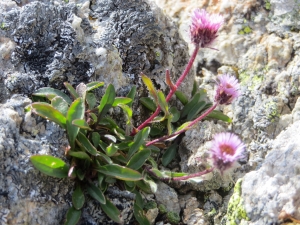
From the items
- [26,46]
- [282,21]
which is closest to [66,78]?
[26,46]

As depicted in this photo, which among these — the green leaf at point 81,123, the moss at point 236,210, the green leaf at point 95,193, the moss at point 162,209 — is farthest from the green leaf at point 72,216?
the moss at point 236,210

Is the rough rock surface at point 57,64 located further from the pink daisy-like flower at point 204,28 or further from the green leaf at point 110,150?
the pink daisy-like flower at point 204,28

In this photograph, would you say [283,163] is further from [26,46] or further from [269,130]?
[26,46]

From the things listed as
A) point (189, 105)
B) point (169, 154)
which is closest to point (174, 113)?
point (189, 105)

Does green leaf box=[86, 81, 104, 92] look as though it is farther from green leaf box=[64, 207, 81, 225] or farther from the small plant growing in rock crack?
green leaf box=[64, 207, 81, 225]

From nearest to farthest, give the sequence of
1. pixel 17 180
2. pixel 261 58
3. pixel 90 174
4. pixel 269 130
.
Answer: pixel 17 180 < pixel 90 174 < pixel 269 130 < pixel 261 58

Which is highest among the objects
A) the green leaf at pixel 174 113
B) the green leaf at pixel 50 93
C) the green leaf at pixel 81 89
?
the green leaf at pixel 81 89

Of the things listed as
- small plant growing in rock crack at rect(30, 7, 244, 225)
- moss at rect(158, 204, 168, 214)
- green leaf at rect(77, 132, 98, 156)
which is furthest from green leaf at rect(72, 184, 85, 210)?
moss at rect(158, 204, 168, 214)

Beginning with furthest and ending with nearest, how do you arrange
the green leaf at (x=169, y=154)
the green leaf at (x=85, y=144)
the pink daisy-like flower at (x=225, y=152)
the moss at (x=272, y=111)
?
the moss at (x=272, y=111), the green leaf at (x=169, y=154), the green leaf at (x=85, y=144), the pink daisy-like flower at (x=225, y=152)
